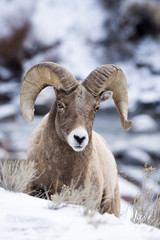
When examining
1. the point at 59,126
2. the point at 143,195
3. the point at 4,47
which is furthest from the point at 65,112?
the point at 4,47

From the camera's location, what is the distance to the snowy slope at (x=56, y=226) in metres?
2.45

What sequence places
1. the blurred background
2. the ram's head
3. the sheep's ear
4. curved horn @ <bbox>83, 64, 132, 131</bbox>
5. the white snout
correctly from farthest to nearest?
the blurred background < the sheep's ear < curved horn @ <bbox>83, 64, 132, 131</bbox> < the ram's head < the white snout

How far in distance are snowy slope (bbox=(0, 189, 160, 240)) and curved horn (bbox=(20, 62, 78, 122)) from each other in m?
2.27

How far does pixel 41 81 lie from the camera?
5305mm

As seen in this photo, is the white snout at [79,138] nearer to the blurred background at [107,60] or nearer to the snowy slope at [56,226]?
the snowy slope at [56,226]

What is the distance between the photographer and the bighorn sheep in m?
4.67

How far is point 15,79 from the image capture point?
20.7 meters

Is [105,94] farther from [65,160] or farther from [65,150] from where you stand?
[65,160]

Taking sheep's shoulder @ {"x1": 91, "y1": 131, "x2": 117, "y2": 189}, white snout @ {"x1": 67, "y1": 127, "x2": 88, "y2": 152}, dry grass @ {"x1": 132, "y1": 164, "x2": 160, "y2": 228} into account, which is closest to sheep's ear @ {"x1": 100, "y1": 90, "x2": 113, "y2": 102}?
sheep's shoulder @ {"x1": 91, "y1": 131, "x2": 117, "y2": 189}

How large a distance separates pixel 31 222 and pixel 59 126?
2291 millimetres

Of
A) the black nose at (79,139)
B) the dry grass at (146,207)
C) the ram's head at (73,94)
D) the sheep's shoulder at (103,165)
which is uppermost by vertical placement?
the ram's head at (73,94)

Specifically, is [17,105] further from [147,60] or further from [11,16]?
[147,60]

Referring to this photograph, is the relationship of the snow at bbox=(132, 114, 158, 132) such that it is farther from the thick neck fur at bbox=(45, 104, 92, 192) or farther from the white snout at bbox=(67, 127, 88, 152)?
the white snout at bbox=(67, 127, 88, 152)

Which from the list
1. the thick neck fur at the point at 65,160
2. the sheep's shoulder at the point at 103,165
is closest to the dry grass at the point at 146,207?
the thick neck fur at the point at 65,160
